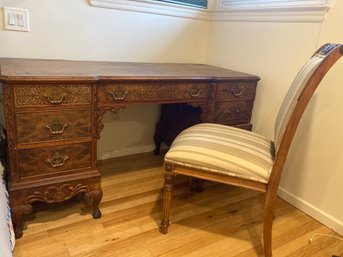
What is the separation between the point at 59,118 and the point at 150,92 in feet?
1.51

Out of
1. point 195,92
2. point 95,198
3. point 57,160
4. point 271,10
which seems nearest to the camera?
point 57,160

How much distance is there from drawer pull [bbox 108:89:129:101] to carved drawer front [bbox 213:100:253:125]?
1.98ft

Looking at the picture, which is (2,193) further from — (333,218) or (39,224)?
(333,218)

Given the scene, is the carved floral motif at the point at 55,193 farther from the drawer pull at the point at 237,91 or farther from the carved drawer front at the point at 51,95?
the drawer pull at the point at 237,91

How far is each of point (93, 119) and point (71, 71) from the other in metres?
0.24

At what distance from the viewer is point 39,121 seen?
121cm

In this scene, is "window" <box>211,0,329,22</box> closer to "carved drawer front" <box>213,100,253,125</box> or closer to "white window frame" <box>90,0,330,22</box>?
"white window frame" <box>90,0,330,22</box>

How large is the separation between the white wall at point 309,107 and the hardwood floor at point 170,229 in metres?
0.14

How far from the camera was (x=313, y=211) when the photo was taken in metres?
1.67

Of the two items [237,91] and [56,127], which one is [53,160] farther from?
[237,91]

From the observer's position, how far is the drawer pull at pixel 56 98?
1198 millimetres

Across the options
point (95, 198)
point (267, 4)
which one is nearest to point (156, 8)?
point (267, 4)

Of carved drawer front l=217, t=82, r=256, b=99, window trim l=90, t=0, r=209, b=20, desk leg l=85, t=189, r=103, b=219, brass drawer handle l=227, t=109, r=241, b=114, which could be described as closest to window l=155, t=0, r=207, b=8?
window trim l=90, t=0, r=209, b=20

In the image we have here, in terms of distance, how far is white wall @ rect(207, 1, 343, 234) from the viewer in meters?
1.52
